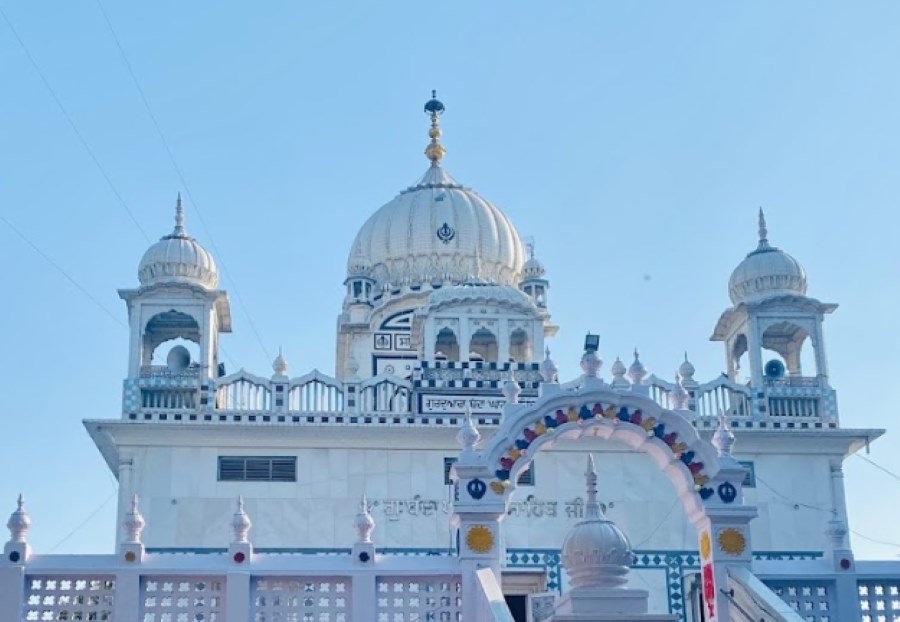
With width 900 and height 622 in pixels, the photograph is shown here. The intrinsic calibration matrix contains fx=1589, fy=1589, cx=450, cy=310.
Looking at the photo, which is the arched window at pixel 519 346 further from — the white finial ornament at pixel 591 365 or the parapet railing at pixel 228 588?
the parapet railing at pixel 228 588

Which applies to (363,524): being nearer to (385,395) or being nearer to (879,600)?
(879,600)

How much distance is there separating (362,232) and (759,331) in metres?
11.7

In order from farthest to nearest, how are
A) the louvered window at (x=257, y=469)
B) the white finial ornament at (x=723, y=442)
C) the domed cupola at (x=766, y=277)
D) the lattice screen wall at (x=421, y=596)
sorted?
1. the domed cupola at (x=766, y=277)
2. the louvered window at (x=257, y=469)
3. the white finial ornament at (x=723, y=442)
4. the lattice screen wall at (x=421, y=596)

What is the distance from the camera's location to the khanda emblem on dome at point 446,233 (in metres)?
37.2

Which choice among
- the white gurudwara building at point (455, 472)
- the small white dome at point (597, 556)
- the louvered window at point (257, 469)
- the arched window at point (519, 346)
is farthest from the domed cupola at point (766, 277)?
the small white dome at point (597, 556)

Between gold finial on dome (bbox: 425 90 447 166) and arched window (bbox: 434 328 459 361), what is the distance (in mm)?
7973

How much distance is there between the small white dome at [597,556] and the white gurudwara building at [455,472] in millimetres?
862

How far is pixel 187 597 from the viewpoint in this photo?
17.7 m

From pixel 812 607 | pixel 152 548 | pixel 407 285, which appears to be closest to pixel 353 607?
pixel 812 607

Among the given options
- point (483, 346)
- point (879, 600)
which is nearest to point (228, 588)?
point (879, 600)

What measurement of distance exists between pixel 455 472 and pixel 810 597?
14.5 feet

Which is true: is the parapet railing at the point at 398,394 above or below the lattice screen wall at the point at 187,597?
above

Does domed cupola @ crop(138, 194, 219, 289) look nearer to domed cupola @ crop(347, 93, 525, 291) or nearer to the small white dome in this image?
domed cupola @ crop(347, 93, 525, 291)

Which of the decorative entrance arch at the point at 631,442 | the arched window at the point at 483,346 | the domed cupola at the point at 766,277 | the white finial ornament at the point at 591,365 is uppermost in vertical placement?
the domed cupola at the point at 766,277
